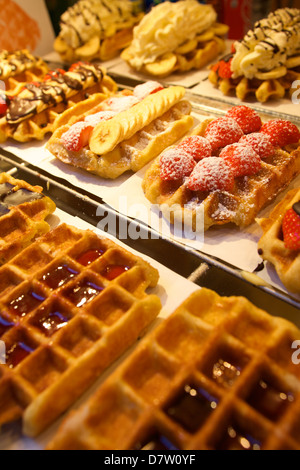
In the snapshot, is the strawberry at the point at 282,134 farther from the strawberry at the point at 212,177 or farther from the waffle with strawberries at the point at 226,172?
the strawberry at the point at 212,177

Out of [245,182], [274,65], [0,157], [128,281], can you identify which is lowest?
[0,157]

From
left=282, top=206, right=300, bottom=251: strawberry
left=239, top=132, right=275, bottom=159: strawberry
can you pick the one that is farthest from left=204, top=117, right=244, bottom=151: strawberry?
left=282, top=206, right=300, bottom=251: strawberry

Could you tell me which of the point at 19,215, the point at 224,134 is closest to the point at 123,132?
the point at 224,134

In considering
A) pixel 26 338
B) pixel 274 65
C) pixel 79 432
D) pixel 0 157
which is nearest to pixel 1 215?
pixel 26 338

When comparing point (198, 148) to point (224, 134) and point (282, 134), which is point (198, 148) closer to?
point (224, 134)

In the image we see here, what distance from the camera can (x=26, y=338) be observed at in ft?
6.22

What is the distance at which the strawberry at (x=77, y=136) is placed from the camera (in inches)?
121

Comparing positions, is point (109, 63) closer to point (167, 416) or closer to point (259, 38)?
point (259, 38)

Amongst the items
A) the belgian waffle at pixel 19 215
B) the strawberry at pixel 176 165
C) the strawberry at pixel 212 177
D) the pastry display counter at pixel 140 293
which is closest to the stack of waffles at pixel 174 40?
the pastry display counter at pixel 140 293

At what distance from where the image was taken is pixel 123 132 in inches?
119

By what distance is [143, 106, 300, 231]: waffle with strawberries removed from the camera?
2465mm

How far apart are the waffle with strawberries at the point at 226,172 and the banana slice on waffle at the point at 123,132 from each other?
35 cm

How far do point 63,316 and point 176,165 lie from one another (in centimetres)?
120

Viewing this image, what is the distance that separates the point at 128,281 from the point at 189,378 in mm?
630
